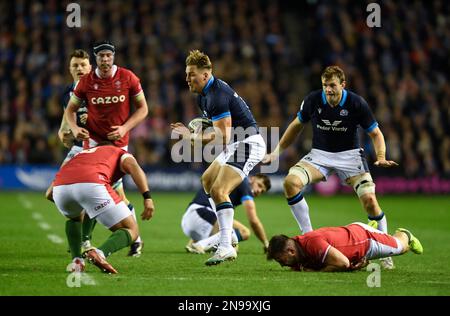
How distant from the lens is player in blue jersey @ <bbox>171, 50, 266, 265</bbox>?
32.3ft

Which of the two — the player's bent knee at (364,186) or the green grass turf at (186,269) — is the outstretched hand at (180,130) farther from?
the player's bent knee at (364,186)

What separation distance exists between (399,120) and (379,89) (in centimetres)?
141

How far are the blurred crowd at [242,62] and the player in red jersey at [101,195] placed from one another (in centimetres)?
1633

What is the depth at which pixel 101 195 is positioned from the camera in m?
8.32

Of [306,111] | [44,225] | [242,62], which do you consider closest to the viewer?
[306,111]

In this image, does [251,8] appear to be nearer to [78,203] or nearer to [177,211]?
[177,211]

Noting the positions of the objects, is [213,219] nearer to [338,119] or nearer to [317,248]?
[338,119]

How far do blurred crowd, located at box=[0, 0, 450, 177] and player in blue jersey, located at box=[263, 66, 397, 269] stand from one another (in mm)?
14680

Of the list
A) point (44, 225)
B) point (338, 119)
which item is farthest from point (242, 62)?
point (338, 119)

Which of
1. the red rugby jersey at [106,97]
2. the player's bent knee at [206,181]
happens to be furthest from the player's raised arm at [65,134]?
the player's bent knee at [206,181]

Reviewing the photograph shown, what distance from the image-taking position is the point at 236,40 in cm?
2933

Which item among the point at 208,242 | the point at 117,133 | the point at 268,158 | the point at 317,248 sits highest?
the point at 117,133

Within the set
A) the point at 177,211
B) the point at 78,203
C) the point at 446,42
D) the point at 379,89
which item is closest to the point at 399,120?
the point at 379,89

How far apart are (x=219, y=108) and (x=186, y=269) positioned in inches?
77.8
